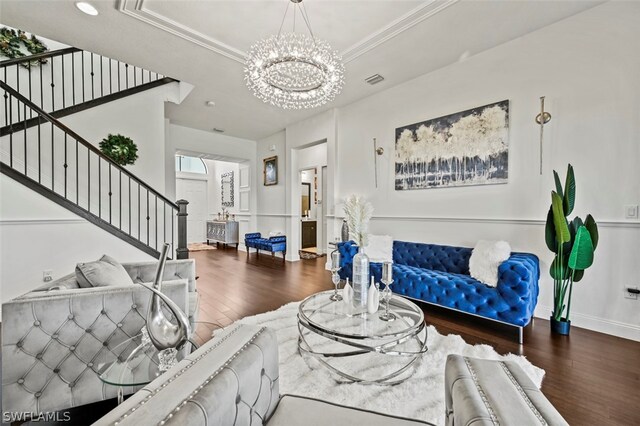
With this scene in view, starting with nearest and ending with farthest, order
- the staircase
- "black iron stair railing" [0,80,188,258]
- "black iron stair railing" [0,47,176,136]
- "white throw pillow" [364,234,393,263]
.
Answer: "black iron stair railing" [0,80,188,258]
the staircase
"white throw pillow" [364,234,393,263]
"black iron stair railing" [0,47,176,136]

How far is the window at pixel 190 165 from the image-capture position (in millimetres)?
9625

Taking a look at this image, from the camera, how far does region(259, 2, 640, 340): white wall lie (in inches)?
100

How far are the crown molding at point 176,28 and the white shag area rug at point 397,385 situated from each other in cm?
335

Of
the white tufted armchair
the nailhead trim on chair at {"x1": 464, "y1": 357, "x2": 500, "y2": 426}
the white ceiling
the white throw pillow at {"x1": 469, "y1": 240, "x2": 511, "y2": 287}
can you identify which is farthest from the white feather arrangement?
the white ceiling

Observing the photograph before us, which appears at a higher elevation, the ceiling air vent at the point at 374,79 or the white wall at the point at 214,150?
the ceiling air vent at the point at 374,79

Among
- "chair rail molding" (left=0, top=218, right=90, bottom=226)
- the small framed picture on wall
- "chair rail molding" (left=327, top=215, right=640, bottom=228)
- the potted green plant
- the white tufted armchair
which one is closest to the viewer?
the white tufted armchair

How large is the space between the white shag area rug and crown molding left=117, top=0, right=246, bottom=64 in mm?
3348

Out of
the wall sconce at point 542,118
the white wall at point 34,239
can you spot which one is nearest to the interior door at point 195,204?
the white wall at point 34,239

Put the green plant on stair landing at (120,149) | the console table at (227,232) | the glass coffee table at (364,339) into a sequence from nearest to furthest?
the glass coffee table at (364,339), the green plant on stair landing at (120,149), the console table at (227,232)

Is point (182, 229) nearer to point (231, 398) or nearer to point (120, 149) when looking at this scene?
point (120, 149)

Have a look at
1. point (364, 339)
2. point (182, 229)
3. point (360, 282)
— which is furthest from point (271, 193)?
point (364, 339)

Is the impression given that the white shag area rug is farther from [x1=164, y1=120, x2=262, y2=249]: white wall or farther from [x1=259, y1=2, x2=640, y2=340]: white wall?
[x1=164, y1=120, x2=262, y2=249]: white wall

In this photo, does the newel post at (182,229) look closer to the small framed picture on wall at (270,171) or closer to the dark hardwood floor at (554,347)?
the dark hardwood floor at (554,347)

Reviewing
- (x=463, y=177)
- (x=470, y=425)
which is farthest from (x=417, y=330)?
(x=463, y=177)
